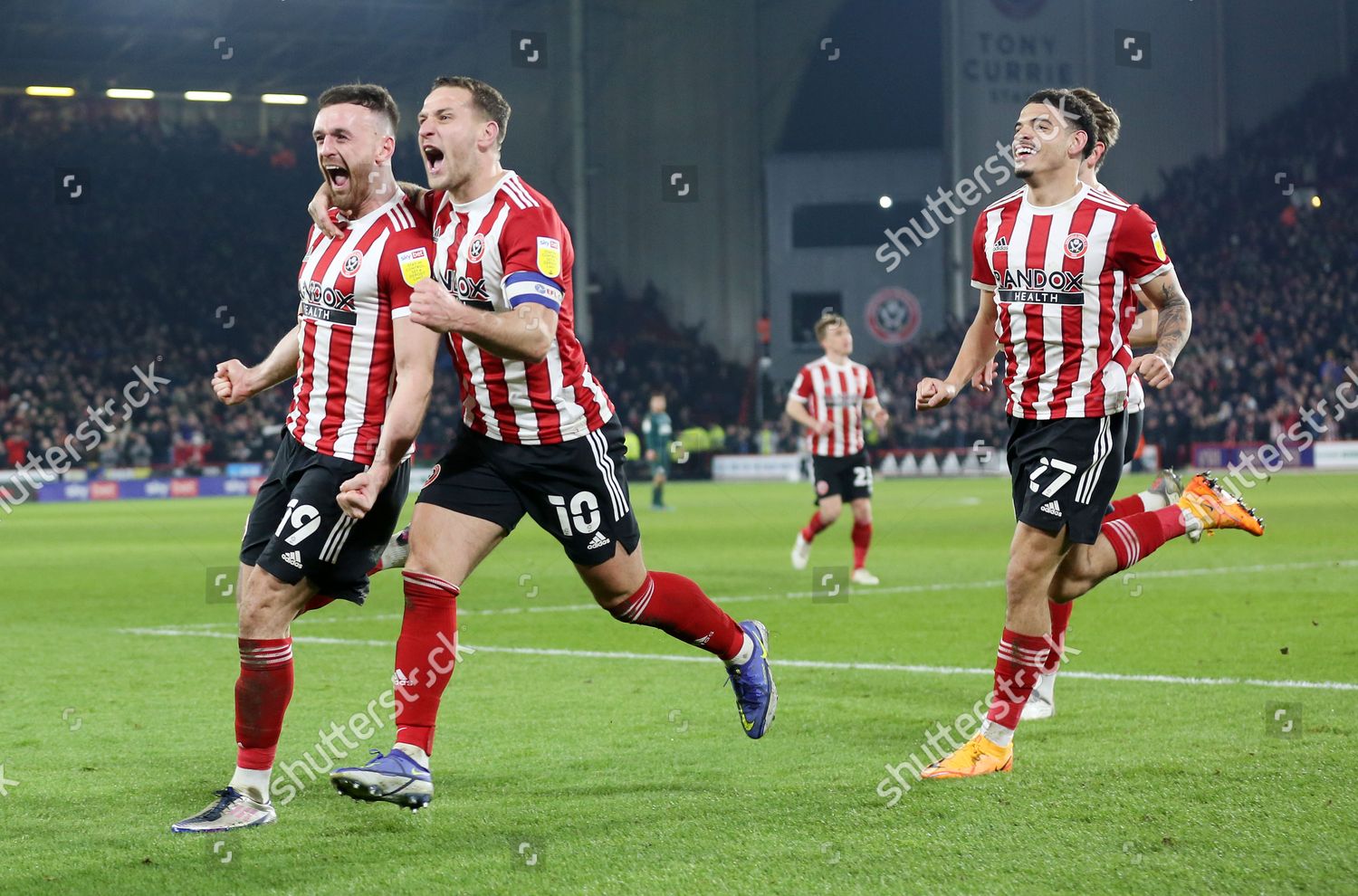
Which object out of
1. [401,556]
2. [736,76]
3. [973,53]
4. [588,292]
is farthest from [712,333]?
[401,556]

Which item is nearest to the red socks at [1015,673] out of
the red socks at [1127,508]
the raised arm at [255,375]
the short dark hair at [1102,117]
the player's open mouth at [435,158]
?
the red socks at [1127,508]

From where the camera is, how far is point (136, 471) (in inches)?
1352

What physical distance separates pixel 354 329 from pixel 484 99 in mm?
800

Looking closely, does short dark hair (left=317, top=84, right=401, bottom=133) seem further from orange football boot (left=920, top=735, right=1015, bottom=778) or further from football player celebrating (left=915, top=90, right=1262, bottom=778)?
orange football boot (left=920, top=735, right=1015, bottom=778)

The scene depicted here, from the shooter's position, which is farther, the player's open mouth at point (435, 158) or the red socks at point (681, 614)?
the red socks at point (681, 614)

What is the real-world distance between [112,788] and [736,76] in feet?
123

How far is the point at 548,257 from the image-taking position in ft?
14.9

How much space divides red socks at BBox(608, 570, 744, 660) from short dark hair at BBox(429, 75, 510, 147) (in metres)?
1.52

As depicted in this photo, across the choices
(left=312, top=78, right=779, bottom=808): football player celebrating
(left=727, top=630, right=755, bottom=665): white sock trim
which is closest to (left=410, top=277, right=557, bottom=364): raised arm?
(left=312, top=78, right=779, bottom=808): football player celebrating

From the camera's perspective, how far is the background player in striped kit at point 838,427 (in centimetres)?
1284

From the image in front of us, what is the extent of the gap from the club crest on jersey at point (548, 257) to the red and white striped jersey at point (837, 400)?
27.5ft

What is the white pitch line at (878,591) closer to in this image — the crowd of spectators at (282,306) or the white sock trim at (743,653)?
the white sock trim at (743,653)

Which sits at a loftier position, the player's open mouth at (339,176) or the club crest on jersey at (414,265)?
the player's open mouth at (339,176)

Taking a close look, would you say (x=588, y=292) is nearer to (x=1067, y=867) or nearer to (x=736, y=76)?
(x=736, y=76)
